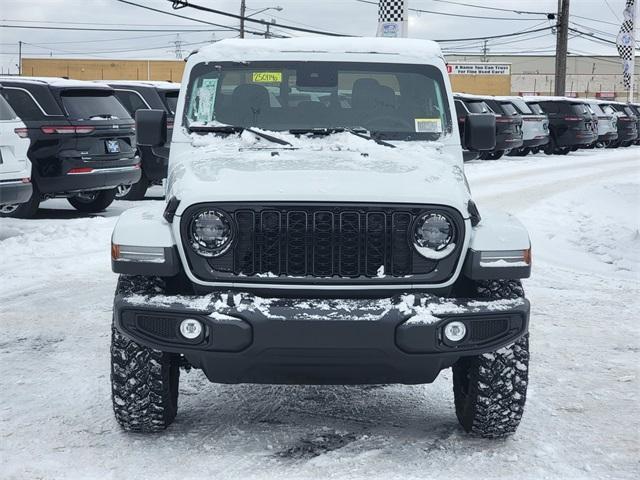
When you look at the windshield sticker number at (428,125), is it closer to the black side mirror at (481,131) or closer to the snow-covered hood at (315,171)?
the snow-covered hood at (315,171)

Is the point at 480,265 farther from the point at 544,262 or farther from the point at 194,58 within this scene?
the point at 544,262

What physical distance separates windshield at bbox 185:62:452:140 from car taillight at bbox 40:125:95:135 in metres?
6.55

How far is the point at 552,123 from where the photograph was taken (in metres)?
29.4

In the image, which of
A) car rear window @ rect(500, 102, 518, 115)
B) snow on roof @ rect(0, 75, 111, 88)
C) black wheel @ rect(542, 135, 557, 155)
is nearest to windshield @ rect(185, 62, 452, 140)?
snow on roof @ rect(0, 75, 111, 88)

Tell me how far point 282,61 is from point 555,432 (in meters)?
2.64

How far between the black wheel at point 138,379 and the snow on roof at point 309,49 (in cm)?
189

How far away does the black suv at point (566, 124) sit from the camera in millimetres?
29141

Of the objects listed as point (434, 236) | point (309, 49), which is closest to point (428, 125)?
point (309, 49)

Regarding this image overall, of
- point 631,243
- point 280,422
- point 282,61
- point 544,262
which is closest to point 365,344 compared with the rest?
point 280,422

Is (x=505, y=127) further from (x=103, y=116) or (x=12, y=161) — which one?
(x=12, y=161)

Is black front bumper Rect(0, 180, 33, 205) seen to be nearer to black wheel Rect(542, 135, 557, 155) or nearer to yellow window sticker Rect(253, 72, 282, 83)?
yellow window sticker Rect(253, 72, 282, 83)

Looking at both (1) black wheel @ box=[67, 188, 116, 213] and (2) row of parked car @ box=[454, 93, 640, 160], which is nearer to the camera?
(1) black wheel @ box=[67, 188, 116, 213]

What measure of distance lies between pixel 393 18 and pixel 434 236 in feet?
67.4

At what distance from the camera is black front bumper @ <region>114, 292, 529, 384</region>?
397 centimetres
